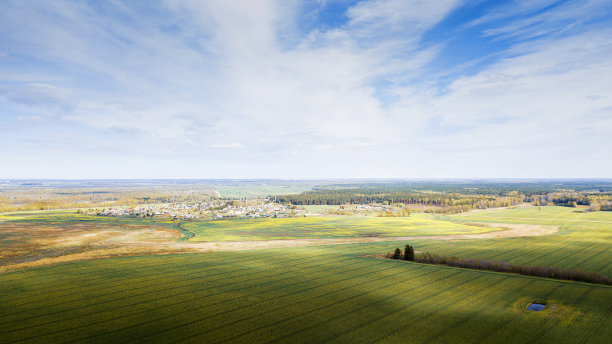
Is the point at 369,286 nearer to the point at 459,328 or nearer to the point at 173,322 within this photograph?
the point at 459,328

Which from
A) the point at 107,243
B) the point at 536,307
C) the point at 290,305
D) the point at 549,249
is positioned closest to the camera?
the point at 290,305

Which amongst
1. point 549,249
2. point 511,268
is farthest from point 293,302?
point 549,249

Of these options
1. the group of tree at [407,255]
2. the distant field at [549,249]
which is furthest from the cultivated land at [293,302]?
the group of tree at [407,255]

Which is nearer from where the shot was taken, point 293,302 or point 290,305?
point 290,305

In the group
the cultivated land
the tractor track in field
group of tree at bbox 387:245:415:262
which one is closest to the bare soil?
the tractor track in field

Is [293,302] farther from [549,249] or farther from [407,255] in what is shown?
[549,249]

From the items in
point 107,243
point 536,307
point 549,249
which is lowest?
point 107,243

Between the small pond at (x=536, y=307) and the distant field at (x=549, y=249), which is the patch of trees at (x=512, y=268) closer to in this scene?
the distant field at (x=549, y=249)

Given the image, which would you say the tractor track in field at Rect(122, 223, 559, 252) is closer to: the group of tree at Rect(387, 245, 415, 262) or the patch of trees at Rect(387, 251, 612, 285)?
A: the group of tree at Rect(387, 245, 415, 262)
